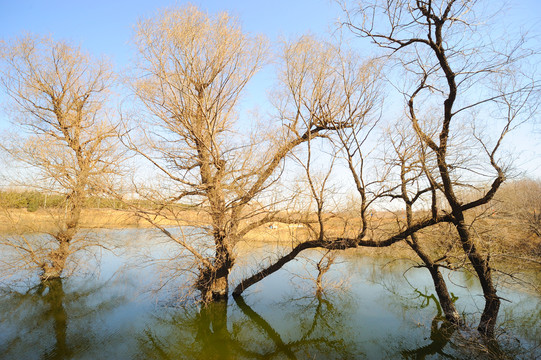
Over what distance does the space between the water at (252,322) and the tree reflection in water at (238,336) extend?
0.02 meters

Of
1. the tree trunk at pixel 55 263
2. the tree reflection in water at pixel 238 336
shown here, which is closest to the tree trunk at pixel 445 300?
the tree reflection in water at pixel 238 336

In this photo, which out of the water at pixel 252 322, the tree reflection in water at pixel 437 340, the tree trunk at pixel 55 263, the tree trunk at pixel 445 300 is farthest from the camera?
the tree trunk at pixel 55 263

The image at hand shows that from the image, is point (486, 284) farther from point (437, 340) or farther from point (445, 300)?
point (437, 340)

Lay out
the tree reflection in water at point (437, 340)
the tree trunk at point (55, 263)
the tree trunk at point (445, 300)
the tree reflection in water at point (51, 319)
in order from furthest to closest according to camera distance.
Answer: the tree trunk at point (55, 263) < the tree trunk at point (445, 300) < the tree reflection in water at point (437, 340) < the tree reflection in water at point (51, 319)

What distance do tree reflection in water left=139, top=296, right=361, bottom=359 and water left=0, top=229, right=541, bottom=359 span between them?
2 centimetres

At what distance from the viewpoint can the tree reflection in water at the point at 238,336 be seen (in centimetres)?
569

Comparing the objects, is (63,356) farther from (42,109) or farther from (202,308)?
(42,109)

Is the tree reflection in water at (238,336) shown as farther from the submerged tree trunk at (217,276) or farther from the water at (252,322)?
the submerged tree trunk at (217,276)

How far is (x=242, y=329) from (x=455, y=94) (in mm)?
6579

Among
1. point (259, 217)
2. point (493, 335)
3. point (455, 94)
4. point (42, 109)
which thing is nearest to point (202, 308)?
point (259, 217)

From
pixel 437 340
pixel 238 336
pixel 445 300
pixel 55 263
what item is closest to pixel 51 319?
pixel 55 263

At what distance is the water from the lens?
18.5ft

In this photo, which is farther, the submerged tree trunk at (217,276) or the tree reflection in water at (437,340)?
the submerged tree trunk at (217,276)

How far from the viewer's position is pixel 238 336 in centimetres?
655
